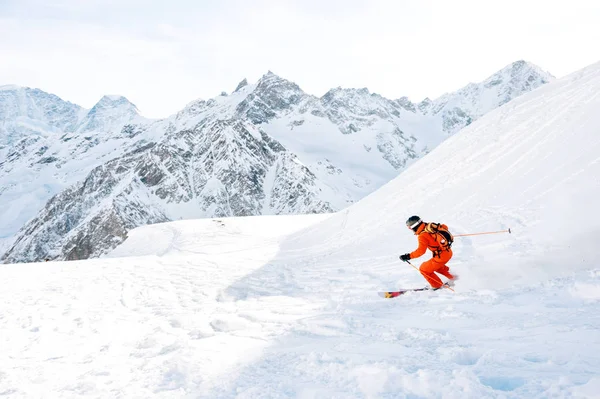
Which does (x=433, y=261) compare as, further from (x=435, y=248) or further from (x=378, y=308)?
(x=378, y=308)

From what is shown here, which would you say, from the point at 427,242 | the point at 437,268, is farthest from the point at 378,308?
the point at 427,242

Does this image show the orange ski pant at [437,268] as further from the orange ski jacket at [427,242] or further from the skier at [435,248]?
the orange ski jacket at [427,242]

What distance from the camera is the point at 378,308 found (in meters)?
8.07

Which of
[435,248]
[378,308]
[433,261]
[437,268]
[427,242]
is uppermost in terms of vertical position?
[427,242]

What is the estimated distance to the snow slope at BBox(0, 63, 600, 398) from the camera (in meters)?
4.63

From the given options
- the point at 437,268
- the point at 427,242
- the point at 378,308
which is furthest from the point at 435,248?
the point at 378,308

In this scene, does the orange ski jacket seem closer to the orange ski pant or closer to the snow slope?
the orange ski pant

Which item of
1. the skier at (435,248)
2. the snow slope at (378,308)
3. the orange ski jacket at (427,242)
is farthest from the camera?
the orange ski jacket at (427,242)

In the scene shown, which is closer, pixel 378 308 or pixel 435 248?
pixel 378 308

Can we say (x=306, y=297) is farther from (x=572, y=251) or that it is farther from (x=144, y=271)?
(x=144, y=271)

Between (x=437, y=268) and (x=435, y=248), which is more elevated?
(x=435, y=248)

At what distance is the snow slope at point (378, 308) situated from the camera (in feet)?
15.2

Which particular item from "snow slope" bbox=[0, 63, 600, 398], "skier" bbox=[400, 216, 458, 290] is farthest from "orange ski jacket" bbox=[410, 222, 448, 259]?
"snow slope" bbox=[0, 63, 600, 398]

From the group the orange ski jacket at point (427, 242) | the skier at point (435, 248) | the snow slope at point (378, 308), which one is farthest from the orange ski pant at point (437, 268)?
the snow slope at point (378, 308)
